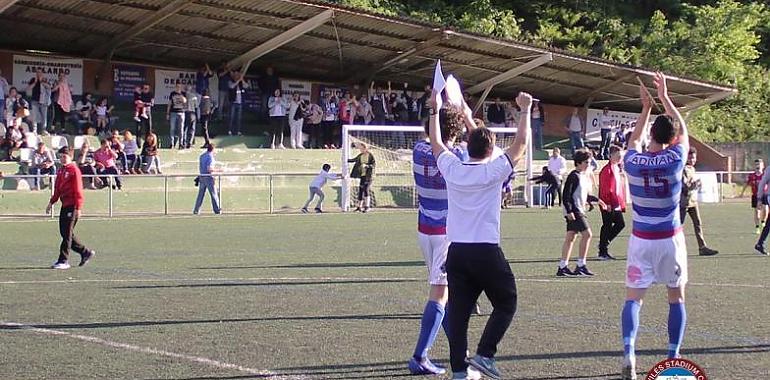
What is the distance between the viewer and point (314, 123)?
38906 millimetres

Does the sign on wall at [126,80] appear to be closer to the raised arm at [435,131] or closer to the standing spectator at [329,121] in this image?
the standing spectator at [329,121]

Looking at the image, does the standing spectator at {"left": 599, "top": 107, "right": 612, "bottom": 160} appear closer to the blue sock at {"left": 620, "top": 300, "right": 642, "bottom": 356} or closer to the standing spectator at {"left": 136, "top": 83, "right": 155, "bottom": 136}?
the standing spectator at {"left": 136, "top": 83, "right": 155, "bottom": 136}

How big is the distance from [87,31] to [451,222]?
29.0 m

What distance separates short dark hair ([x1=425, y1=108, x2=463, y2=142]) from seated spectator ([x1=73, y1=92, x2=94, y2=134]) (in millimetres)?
27611

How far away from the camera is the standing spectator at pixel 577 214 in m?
15.2

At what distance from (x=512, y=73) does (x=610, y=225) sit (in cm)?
2458

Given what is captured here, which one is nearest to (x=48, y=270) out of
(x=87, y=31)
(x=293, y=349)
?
(x=293, y=349)

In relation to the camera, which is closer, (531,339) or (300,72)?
(531,339)

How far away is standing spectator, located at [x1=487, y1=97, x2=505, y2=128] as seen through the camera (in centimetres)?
4309

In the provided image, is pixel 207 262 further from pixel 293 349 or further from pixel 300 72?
pixel 300 72

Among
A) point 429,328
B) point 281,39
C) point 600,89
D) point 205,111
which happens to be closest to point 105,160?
point 205,111

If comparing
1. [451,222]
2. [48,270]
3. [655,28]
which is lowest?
[48,270]

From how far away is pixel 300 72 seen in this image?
135 ft

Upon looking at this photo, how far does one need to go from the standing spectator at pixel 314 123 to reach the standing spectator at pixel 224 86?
9.38ft
